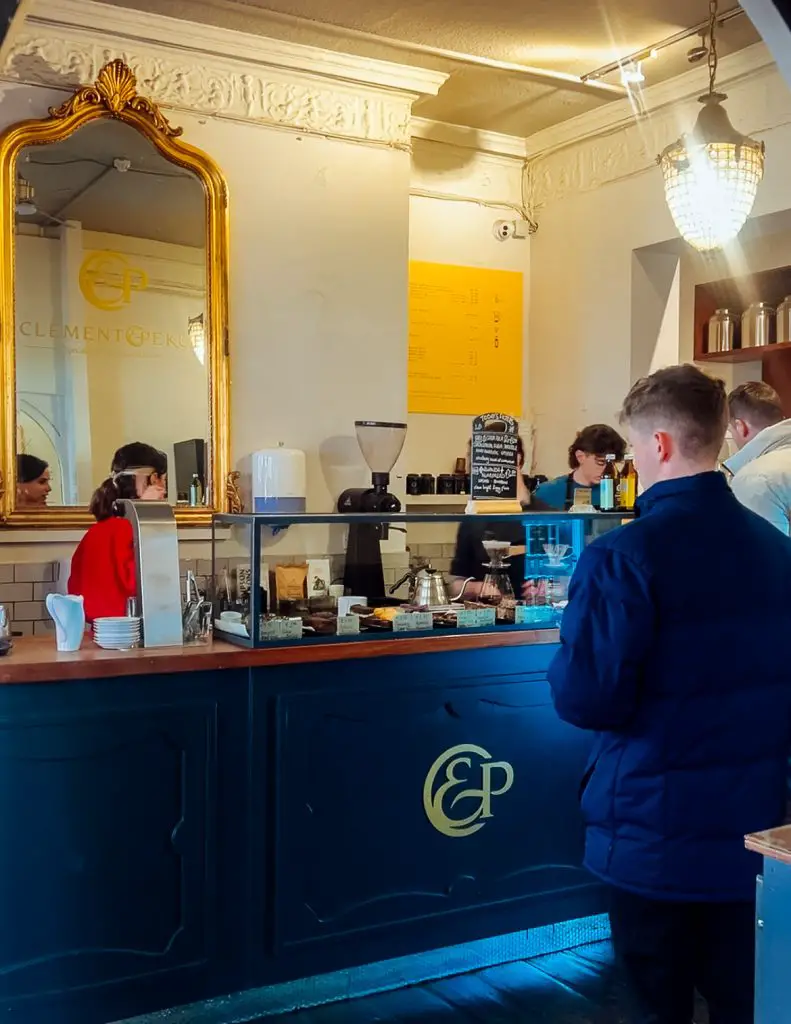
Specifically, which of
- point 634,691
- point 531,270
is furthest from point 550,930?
point 531,270

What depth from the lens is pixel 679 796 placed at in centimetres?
189

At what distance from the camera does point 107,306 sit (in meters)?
4.09

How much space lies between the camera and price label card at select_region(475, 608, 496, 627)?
10.5 feet

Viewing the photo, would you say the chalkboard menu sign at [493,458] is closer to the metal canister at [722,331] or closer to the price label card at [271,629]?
the price label card at [271,629]

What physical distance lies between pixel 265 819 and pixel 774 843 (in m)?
1.68

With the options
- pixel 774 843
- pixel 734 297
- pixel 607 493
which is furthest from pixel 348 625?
pixel 734 297

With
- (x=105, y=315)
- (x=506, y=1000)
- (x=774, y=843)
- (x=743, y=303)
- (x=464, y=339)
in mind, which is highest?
(x=743, y=303)

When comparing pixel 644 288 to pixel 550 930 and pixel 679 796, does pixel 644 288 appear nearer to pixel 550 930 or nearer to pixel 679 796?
pixel 550 930

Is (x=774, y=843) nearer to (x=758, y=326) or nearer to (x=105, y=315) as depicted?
(x=105, y=315)

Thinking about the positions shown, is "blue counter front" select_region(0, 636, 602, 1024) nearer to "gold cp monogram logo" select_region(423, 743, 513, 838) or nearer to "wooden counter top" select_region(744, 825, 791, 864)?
"gold cp monogram logo" select_region(423, 743, 513, 838)

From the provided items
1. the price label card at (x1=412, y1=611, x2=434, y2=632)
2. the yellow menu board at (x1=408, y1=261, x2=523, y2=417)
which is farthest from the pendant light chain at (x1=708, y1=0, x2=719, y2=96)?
the price label card at (x1=412, y1=611, x2=434, y2=632)

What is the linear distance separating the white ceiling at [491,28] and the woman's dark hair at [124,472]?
1654 millimetres

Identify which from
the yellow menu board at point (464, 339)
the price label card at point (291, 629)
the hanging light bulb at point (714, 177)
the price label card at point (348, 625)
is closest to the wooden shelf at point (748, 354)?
the yellow menu board at point (464, 339)

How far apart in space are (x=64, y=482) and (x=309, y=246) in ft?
4.73
